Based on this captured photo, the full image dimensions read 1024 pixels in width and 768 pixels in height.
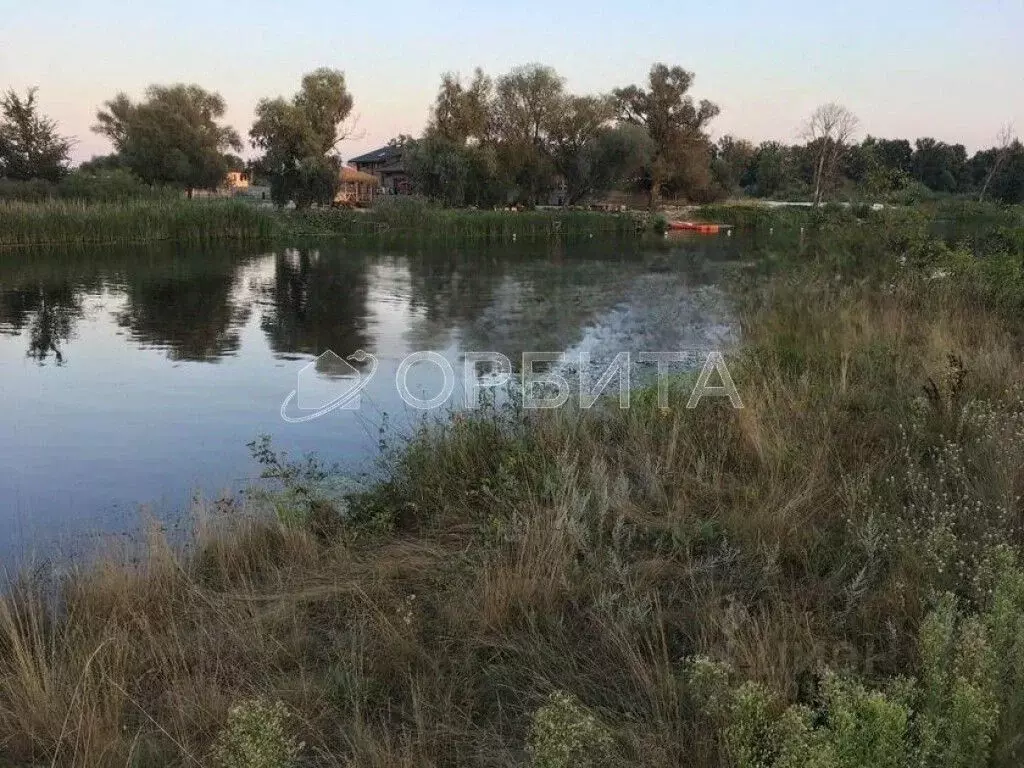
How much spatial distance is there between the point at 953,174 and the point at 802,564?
397 feet

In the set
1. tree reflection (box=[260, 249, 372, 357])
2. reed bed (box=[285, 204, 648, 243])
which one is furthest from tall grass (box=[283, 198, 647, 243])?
tree reflection (box=[260, 249, 372, 357])

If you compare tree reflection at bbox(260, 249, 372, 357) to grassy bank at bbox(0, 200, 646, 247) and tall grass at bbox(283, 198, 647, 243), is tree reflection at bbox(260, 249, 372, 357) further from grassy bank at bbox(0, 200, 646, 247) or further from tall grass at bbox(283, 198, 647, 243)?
tall grass at bbox(283, 198, 647, 243)

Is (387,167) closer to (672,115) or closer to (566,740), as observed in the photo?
(672,115)

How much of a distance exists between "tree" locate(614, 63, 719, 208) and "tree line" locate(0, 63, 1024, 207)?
0.12 m

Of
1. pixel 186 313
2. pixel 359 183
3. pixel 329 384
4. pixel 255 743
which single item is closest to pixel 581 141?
pixel 359 183

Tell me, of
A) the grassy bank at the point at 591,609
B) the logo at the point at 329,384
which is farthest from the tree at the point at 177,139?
the grassy bank at the point at 591,609

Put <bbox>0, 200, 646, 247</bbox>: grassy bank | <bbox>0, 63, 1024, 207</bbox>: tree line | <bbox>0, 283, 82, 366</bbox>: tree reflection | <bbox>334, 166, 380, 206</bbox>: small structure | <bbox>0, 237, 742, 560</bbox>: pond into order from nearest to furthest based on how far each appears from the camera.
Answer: <bbox>0, 237, 742, 560</bbox>: pond, <bbox>0, 283, 82, 366</bbox>: tree reflection, <bbox>0, 200, 646, 247</bbox>: grassy bank, <bbox>0, 63, 1024, 207</bbox>: tree line, <bbox>334, 166, 380, 206</bbox>: small structure

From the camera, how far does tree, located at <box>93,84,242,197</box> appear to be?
58.0 m

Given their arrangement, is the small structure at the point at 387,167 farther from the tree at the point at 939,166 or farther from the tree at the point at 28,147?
the tree at the point at 939,166

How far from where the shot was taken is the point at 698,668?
260 cm

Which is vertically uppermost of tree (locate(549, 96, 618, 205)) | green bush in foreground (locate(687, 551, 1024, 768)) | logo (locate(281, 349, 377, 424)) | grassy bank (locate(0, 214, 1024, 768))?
tree (locate(549, 96, 618, 205))

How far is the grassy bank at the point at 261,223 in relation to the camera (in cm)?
3050

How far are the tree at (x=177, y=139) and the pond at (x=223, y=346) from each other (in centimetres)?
3243

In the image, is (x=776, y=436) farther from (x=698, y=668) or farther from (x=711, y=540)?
(x=698, y=668)
